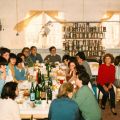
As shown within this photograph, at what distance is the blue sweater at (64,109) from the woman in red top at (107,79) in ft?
9.96

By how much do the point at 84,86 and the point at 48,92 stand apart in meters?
0.95

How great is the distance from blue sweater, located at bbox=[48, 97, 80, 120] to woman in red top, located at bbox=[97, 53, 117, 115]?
304 cm

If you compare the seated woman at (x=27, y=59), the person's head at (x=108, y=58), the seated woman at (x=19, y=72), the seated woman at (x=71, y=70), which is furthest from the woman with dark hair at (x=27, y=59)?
the person's head at (x=108, y=58)

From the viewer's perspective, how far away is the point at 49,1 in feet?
34.1

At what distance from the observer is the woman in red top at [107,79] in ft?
21.9

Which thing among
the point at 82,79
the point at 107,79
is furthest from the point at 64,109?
the point at 107,79

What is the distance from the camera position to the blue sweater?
372 cm

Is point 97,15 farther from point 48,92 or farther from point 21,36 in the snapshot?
point 48,92

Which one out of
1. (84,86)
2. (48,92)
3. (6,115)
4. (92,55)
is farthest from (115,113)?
(92,55)

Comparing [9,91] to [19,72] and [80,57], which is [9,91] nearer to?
[19,72]

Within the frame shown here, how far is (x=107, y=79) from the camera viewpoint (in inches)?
268

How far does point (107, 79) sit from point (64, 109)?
10.7 ft

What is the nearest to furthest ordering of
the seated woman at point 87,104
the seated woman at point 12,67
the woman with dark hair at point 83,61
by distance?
the seated woman at point 87,104 → the seated woman at point 12,67 → the woman with dark hair at point 83,61

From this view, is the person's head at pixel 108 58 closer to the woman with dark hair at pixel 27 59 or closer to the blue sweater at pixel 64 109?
the woman with dark hair at pixel 27 59
